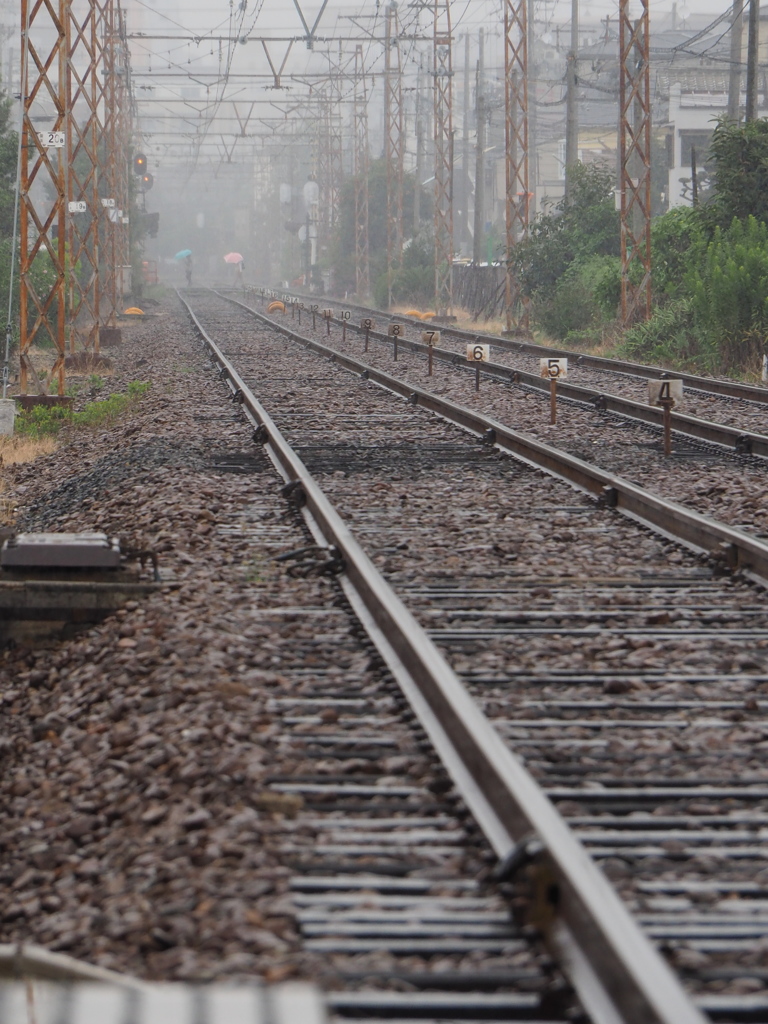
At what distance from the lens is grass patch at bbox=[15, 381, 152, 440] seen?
1698 cm

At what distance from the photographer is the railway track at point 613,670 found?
12.2 ft

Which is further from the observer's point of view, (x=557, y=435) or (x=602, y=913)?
(x=557, y=435)

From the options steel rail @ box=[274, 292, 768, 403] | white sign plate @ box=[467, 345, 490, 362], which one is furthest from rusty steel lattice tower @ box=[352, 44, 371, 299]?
white sign plate @ box=[467, 345, 490, 362]

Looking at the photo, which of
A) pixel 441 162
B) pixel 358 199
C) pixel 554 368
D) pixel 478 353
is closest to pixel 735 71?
pixel 441 162

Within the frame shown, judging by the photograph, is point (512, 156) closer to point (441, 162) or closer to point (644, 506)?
point (441, 162)

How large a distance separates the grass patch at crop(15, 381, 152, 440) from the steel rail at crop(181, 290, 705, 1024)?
1128 centimetres

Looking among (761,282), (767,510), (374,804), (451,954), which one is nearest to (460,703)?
(374,804)

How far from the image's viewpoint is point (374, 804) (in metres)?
4.33

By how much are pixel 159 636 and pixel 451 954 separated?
3.27m

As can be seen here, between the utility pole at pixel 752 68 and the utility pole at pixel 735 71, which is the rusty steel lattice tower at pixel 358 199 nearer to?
the utility pole at pixel 735 71

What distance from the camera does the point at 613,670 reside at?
5.79 meters

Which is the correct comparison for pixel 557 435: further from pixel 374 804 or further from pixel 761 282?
pixel 374 804

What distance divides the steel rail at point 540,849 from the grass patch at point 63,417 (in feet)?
37.0

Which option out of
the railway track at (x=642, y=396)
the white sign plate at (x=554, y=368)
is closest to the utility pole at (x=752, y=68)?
the railway track at (x=642, y=396)
